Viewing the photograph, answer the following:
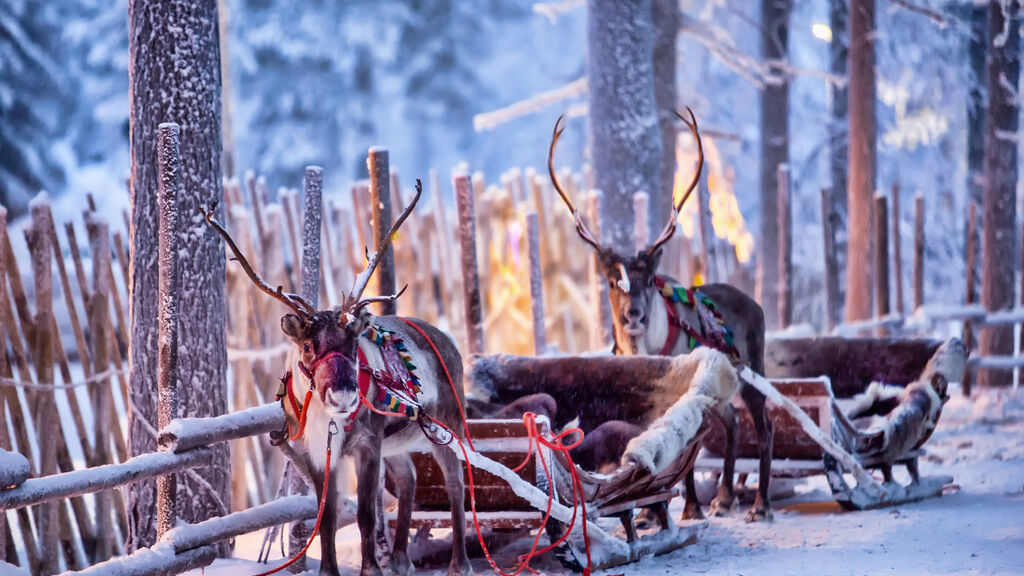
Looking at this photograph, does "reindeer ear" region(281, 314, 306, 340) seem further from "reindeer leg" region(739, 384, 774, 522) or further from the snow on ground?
"reindeer leg" region(739, 384, 774, 522)

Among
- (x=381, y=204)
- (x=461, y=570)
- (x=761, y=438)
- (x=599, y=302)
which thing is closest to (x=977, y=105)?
(x=599, y=302)

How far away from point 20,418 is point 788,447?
472 centimetres

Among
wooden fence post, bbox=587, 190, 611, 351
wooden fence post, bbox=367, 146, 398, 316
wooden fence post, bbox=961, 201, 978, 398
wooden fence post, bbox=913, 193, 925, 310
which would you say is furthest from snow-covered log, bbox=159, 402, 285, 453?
wooden fence post, bbox=913, 193, 925, 310

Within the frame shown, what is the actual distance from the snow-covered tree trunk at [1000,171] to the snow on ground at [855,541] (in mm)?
6634

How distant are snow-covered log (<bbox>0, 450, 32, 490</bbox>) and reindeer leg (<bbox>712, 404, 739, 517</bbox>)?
4153mm

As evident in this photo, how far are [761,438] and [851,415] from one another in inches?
54.5

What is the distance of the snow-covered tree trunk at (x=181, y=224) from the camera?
5.80 m

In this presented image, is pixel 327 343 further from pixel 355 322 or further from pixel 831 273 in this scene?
pixel 831 273

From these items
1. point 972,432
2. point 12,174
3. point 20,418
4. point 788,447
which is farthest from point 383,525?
point 12,174

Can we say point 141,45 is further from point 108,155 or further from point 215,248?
point 108,155

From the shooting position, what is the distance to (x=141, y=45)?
5.82 meters

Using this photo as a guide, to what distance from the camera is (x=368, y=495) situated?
5027 mm

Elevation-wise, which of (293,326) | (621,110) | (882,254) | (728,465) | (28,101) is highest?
(28,101)

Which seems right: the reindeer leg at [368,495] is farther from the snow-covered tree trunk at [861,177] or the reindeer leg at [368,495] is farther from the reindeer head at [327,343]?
the snow-covered tree trunk at [861,177]
